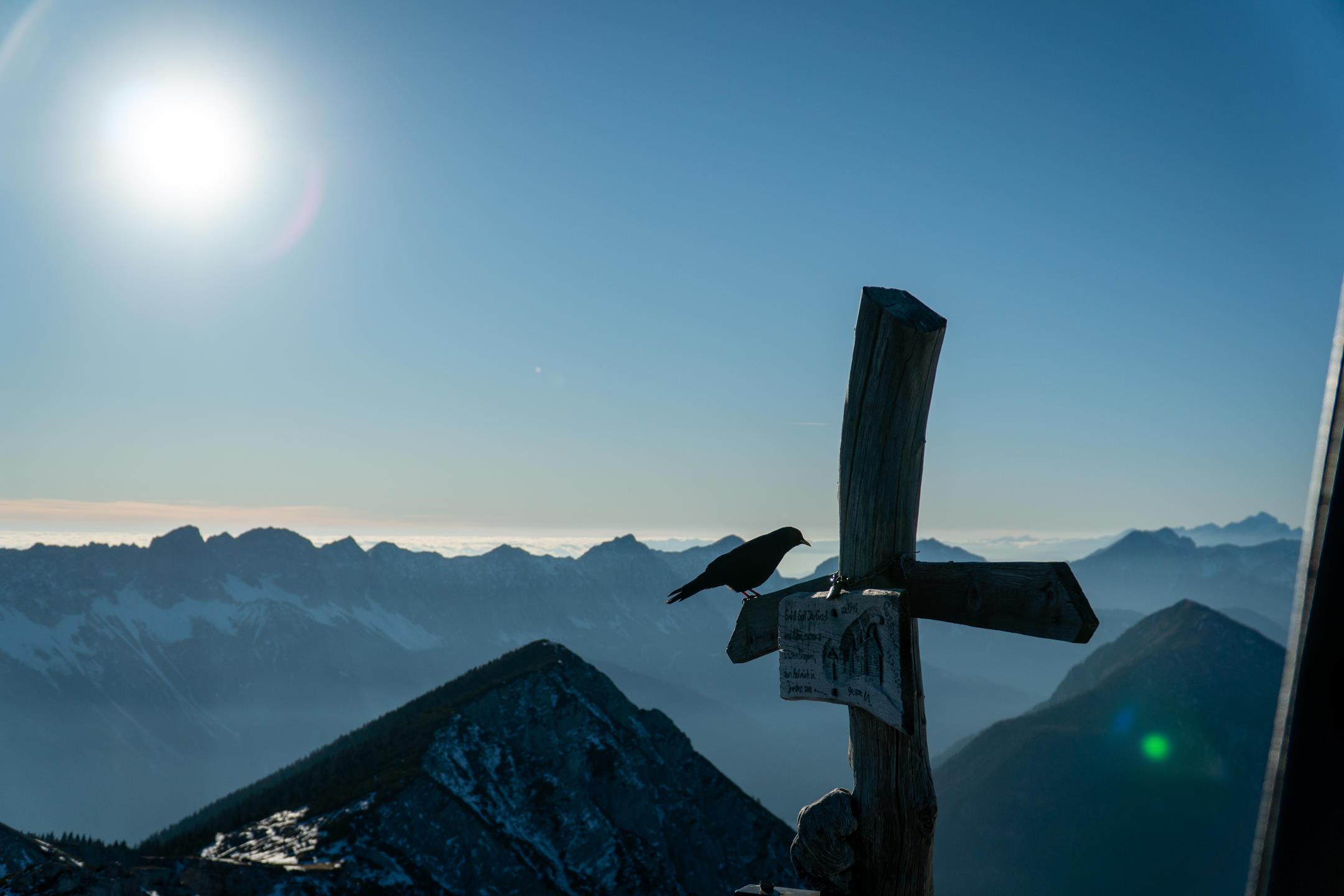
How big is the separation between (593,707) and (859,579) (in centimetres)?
8054

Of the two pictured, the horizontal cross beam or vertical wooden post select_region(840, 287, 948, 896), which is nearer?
the horizontal cross beam

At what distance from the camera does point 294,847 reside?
51.1 metres

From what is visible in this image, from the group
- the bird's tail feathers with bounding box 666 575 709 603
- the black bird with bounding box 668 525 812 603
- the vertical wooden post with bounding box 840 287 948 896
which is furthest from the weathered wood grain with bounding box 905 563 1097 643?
the bird's tail feathers with bounding box 666 575 709 603

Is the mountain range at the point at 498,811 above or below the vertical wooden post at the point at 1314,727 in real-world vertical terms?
below

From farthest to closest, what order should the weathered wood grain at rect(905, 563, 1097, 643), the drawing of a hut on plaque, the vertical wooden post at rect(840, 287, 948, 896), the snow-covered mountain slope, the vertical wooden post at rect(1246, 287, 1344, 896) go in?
A: the snow-covered mountain slope, the vertical wooden post at rect(840, 287, 948, 896), the drawing of a hut on plaque, the weathered wood grain at rect(905, 563, 1097, 643), the vertical wooden post at rect(1246, 287, 1344, 896)

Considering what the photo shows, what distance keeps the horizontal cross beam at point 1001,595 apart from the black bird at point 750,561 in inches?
49.2

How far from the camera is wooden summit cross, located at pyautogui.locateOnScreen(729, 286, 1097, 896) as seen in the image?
4895 millimetres

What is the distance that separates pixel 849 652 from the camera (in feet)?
17.5

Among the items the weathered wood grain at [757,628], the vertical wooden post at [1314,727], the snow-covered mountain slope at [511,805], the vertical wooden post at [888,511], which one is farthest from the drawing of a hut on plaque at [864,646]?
the snow-covered mountain slope at [511,805]

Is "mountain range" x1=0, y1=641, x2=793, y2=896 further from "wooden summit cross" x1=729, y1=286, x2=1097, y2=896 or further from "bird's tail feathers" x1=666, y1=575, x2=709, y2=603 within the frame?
"wooden summit cross" x1=729, y1=286, x2=1097, y2=896

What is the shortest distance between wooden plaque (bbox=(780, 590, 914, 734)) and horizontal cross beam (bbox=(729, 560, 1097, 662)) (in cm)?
25

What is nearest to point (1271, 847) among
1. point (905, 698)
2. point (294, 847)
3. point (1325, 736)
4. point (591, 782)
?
point (1325, 736)

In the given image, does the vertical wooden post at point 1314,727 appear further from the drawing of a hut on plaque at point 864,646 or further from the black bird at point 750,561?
the black bird at point 750,561

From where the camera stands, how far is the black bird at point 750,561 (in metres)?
7.28
